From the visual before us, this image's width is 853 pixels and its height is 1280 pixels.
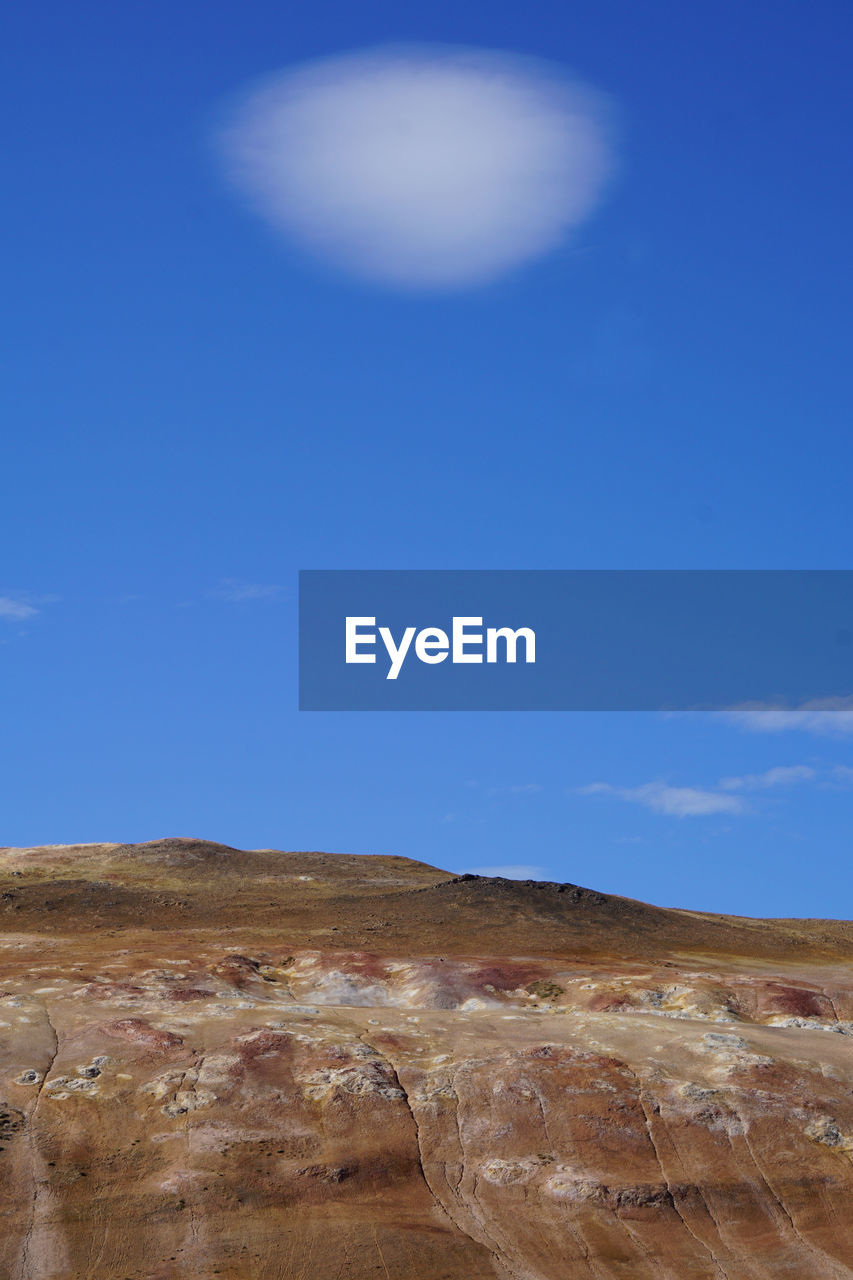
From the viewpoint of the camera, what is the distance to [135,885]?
100688 mm

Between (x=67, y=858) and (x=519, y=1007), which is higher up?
(x=67, y=858)

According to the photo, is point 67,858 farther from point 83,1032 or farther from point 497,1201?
point 497,1201

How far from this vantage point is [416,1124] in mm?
40844

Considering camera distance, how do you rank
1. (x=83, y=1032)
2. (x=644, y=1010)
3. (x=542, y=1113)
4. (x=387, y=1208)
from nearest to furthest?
(x=387, y=1208)
(x=542, y=1113)
(x=83, y=1032)
(x=644, y=1010)

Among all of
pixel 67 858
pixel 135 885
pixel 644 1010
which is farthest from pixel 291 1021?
pixel 67 858

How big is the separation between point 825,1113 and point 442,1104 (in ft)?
45.9

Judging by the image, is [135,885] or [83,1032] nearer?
[83,1032]

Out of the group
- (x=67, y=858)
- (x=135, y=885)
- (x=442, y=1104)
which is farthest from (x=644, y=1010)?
(x=67, y=858)

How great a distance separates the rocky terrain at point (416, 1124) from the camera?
115 ft

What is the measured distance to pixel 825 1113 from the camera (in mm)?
42719

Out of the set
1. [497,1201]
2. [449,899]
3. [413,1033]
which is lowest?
[497,1201]

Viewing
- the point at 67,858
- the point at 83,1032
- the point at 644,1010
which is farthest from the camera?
the point at 67,858

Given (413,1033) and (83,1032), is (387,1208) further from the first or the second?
(83,1032)

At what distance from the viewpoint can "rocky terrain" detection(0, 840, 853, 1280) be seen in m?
35.2
